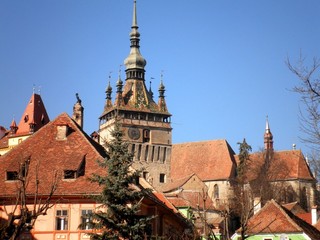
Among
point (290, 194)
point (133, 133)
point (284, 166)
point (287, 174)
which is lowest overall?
point (290, 194)

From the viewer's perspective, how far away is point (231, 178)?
→ 92375 millimetres

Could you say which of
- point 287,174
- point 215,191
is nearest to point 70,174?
point 287,174

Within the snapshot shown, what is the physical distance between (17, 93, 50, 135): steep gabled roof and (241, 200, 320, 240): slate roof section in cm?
5190

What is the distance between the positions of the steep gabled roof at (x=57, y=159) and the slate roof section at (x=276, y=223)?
11.7m

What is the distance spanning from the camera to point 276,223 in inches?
1609

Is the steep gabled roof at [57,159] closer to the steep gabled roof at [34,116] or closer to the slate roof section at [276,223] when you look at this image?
the slate roof section at [276,223]

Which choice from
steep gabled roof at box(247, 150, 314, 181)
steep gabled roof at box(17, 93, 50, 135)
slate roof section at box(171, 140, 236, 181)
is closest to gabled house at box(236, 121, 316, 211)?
steep gabled roof at box(247, 150, 314, 181)

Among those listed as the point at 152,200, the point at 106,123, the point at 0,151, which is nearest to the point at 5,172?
the point at 152,200

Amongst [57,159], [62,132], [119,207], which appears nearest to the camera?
[119,207]

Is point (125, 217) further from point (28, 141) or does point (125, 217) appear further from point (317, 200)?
point (317, 200)

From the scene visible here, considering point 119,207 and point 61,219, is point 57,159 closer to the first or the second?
point 61,219

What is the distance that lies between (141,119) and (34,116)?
14873 millimetres

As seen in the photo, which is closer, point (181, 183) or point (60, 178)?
point (60, 178)

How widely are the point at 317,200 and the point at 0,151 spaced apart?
41.1 meters
